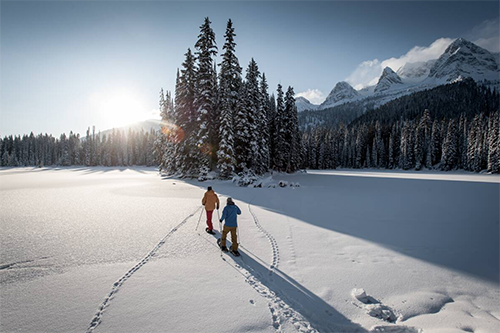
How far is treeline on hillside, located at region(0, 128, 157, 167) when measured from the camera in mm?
88000

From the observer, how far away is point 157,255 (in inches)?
227

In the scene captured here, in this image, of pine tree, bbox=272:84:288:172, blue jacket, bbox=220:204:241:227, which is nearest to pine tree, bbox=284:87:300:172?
pine tree, bbox=272:84:288:172

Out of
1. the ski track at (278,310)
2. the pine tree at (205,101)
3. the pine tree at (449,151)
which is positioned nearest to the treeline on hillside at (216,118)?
the pine tree at (205,101)

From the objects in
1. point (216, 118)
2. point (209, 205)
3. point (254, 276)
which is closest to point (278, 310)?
point (254, 276)

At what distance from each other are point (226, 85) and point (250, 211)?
19685 millimetres

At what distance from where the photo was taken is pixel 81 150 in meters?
94.1

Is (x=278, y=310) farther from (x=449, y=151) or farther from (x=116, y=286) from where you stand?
(x=449, y=151)

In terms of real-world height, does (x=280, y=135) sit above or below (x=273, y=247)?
above

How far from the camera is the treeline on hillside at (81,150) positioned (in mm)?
88000

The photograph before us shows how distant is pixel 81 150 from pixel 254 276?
383 ft

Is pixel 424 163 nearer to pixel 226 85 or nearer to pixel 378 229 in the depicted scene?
pixel 226 85

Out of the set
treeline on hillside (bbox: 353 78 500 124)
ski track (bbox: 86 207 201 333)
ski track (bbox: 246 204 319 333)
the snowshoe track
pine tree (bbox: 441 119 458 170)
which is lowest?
the snowshoe track

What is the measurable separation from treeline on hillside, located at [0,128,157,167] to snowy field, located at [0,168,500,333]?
266 ft

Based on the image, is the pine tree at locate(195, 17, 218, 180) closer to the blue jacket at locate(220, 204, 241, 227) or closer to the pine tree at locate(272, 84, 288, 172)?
the pine tree at locate(272, 84, 288, 172)
